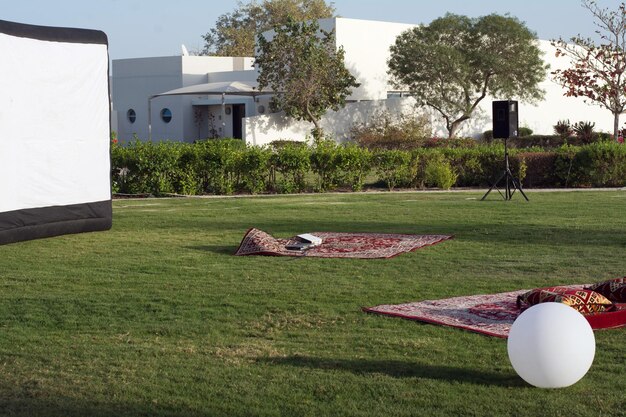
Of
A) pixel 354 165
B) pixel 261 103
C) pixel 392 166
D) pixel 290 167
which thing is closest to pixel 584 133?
pixel 261 103

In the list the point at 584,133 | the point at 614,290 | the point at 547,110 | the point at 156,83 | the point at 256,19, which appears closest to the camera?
the point at 614,290

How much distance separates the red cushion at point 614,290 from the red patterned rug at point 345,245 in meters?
3.57

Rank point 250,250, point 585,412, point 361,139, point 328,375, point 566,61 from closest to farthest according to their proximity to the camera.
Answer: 1. point 585,412
2. point 328,375
3. point 250,250
4. point 361,139
5. point 566,61

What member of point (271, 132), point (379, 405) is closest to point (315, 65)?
point (271, 132)

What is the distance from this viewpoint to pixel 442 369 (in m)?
6.13

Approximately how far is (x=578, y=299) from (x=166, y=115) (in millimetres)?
41136

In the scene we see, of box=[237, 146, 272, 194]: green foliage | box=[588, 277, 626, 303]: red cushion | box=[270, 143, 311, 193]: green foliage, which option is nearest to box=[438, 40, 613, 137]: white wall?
box=[270, 143, 311, 193]: green foliage

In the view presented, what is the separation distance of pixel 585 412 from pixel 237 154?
15.8m

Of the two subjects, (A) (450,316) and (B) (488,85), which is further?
(B) (488,85)

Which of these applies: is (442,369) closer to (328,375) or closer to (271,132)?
(328,375)

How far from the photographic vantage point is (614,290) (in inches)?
303

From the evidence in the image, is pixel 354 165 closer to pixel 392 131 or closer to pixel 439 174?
pixel 439 174

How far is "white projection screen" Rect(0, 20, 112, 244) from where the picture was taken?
12336mm

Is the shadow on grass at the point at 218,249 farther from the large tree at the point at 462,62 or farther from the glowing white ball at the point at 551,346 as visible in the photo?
the large tree at the point at 462,62
